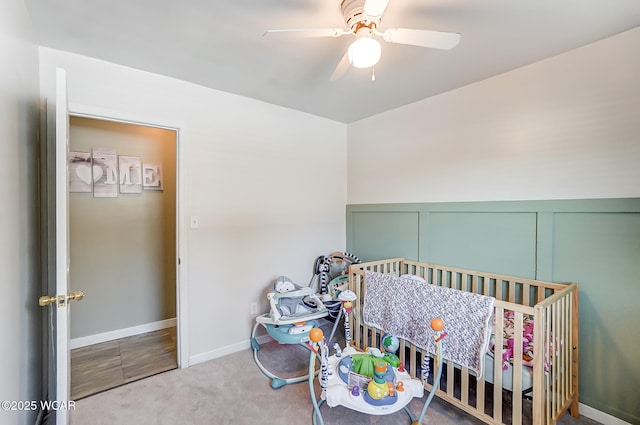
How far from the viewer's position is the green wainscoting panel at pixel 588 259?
5.74 ft

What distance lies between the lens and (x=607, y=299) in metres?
1.82

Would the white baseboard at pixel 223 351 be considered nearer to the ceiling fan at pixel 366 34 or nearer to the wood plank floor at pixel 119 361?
the wood plank floor at pixel 119 361

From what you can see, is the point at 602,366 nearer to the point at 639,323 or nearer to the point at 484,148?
the point at 639,323

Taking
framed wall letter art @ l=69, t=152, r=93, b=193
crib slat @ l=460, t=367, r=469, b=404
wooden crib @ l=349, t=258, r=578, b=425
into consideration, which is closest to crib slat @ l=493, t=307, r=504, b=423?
wooden crib @ l=349, t=258, r=578, b=425

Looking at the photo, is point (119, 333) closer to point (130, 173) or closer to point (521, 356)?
point (130, 173)

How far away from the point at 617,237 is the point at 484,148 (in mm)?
1027

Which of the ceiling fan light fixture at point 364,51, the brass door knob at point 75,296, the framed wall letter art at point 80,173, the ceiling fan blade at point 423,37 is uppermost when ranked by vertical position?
the ceiling fan blade at point 423,37

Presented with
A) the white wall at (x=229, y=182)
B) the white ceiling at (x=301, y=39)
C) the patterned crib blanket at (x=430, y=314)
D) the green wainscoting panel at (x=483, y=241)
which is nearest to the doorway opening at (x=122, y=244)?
the white wall at (x=229, y=182)

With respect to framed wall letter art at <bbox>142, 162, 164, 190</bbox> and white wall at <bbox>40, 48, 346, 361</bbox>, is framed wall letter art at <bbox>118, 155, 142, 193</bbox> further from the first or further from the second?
white wall at <bbox>40, 48, 346, 361</bbox>

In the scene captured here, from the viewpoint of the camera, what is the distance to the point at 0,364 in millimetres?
1076

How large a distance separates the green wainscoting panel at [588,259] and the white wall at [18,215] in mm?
2841

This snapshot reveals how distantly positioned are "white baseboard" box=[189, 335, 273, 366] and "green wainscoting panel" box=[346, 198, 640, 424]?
202 centimetres

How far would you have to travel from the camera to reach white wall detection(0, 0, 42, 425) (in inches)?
45.3

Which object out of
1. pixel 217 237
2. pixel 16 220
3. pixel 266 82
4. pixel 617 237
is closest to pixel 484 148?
pixel 617 237
